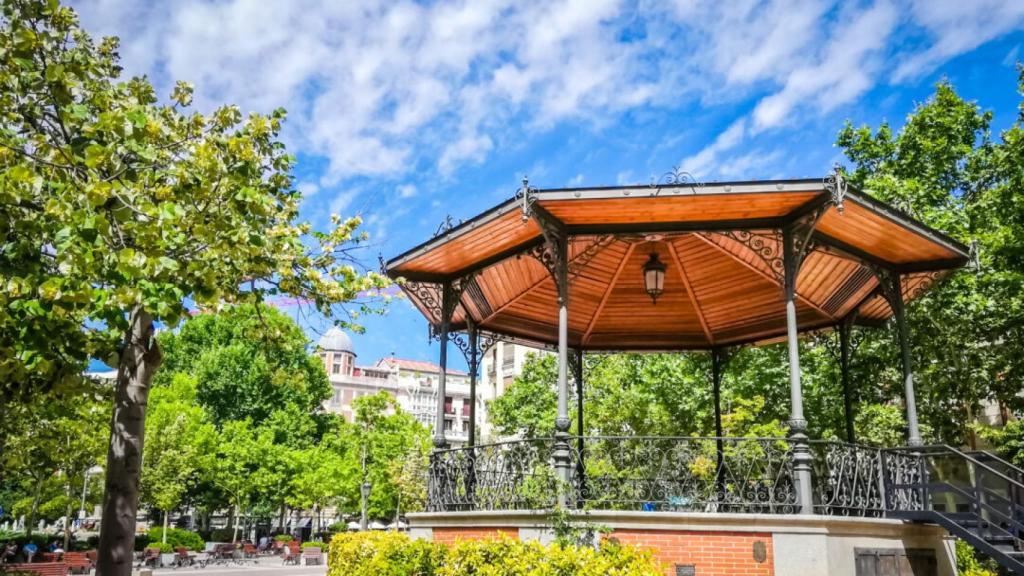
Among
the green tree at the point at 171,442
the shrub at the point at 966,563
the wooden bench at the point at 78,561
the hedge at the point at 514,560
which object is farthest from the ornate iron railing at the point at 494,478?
the green tree at the point at 171,442

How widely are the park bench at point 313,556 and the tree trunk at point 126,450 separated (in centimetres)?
2855

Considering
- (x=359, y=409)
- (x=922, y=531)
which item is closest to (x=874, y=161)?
(x=922, y=531)

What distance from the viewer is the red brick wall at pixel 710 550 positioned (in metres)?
8.60

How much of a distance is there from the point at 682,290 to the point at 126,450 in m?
10.1

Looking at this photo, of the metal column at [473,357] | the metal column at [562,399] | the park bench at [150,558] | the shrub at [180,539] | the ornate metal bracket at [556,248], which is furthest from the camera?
the shrub at [180,539]

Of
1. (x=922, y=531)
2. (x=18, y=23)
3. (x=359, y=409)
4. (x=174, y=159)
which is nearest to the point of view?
(x=18, y=23)

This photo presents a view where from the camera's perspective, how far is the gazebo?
9.57 meters

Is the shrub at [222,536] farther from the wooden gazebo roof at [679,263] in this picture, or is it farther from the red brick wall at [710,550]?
the red brick wall at [710,550]

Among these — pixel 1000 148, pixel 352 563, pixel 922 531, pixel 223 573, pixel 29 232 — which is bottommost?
pixel 223 573

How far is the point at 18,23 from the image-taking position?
21.3 ft

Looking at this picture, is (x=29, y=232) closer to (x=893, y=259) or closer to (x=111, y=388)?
(x=111, y=388)

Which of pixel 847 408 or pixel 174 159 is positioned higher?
pixel 174 159

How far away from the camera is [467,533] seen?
33.8ft

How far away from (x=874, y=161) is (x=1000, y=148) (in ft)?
11.8
